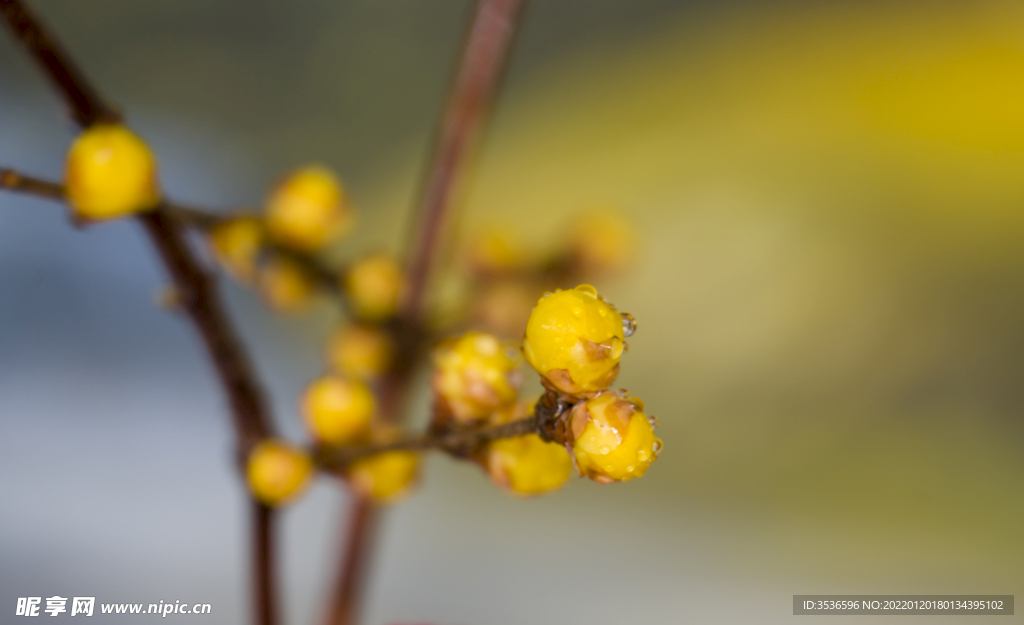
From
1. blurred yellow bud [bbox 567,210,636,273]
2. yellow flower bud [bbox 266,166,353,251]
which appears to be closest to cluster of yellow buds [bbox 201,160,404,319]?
yellow flower bud [bbox 266,166,353,251]

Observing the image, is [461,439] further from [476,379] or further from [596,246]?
[596,246]

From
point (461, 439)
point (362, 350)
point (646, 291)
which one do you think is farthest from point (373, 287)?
point (646, 291)

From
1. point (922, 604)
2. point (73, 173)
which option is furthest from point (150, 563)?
point (922, 604)

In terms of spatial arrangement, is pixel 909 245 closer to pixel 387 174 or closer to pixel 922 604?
pixel 922 604

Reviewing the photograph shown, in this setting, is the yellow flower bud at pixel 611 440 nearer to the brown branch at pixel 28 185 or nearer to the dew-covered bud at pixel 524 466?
the dew-covered bud at pixel 524 466

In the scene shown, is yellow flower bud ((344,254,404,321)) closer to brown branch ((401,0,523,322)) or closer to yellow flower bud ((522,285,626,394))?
brown branch ((401,0,523,322))
